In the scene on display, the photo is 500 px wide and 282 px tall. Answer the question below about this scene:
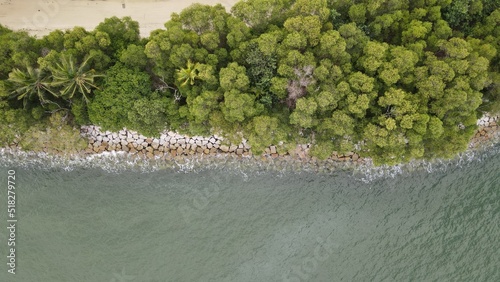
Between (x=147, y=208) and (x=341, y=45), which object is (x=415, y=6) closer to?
(x=341, y=45)

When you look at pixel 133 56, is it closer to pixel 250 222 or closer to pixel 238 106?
pixel 238 106

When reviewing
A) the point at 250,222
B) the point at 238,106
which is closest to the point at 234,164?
the point at 250,222

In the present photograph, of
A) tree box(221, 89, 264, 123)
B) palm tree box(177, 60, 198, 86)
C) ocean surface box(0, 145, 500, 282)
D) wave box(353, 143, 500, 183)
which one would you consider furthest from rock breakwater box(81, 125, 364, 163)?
palm tree box(177, 60, 198, 86)

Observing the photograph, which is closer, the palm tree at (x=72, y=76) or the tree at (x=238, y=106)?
the palm tree at (x=72, y=76)

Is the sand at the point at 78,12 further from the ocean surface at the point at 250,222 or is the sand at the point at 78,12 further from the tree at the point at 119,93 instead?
the ocean surface at the point at 250,222

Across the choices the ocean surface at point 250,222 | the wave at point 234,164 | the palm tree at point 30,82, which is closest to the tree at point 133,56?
the palm tree at point 30,82

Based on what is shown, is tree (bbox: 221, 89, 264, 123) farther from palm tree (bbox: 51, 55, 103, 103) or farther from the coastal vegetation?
palm tree (bbox: 51, 55, 103, 103)
